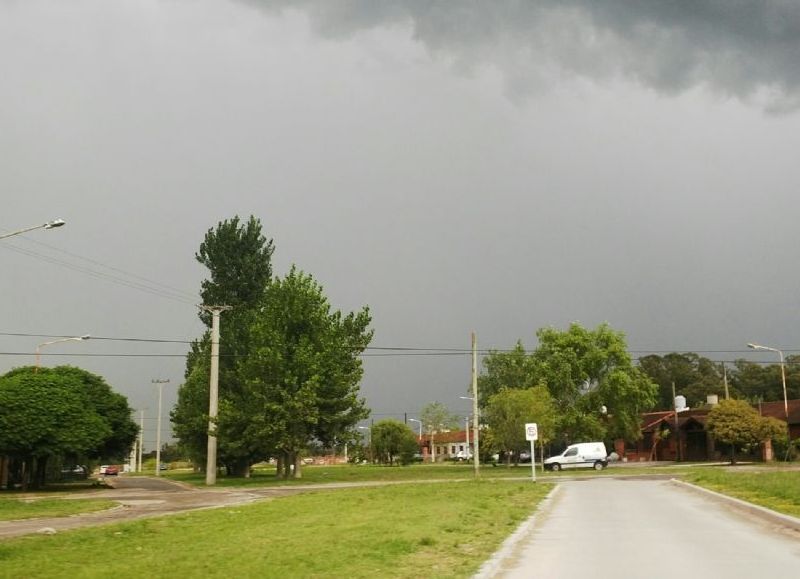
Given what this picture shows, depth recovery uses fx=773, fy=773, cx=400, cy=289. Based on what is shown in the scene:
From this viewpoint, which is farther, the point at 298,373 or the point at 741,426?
the point at 741,426

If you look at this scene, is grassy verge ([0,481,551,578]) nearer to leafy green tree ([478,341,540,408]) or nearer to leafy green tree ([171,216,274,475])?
leafy green tree ([171,216,274,475])

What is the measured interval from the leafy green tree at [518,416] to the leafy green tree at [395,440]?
29.4 metres

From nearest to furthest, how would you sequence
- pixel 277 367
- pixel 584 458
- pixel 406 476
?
pixel 277 367 → pixel 406 476 → pixel 584 458

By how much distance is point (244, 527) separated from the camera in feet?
56.5

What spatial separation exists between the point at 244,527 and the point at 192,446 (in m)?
47.0

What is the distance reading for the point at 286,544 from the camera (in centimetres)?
1350

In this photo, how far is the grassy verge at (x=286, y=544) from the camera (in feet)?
35.6

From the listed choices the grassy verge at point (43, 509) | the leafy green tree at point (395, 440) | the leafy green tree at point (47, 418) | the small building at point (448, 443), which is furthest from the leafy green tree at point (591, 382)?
the small building at point (448, 443)

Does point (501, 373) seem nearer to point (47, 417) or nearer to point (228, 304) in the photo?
point (228, 304)

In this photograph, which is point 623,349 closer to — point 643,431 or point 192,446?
point 643,431

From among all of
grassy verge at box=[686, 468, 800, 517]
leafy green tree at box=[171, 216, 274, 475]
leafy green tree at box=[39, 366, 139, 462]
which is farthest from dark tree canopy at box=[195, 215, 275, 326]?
grassy verge at box=[686, 468, 800, 517]

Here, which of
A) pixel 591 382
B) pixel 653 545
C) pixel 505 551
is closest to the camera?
pixel 505 551

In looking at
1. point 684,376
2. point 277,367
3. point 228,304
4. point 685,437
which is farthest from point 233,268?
point 684,376

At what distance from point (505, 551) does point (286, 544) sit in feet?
12.7
